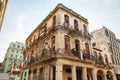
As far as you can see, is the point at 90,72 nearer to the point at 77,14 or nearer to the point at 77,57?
the point at 77,57

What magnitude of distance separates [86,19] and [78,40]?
5.48 m

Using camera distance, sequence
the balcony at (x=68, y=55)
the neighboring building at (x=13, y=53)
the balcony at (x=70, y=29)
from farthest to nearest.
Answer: the neighboring building at (x=13, y=53) < the balcony at (x=70, y=29) < the balcony at (x=68, y=55)

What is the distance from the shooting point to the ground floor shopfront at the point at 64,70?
12656mm

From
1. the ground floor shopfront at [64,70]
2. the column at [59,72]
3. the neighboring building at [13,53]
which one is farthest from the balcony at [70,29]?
the neighboring building at [13,53]

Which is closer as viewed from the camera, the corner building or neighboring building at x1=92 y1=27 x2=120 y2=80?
the corner building

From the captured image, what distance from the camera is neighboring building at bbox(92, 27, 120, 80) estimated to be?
2400cm

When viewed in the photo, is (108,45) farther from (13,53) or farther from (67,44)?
(13,53)

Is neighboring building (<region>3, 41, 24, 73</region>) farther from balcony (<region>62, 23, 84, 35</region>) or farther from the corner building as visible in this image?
balcony (<region>62, 23, 84, 35</region>)

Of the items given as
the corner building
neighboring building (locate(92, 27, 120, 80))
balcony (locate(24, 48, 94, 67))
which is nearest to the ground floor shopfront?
the corner building

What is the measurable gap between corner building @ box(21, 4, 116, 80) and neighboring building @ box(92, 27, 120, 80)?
586 centimetres

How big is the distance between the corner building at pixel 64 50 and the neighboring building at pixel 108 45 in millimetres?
5859

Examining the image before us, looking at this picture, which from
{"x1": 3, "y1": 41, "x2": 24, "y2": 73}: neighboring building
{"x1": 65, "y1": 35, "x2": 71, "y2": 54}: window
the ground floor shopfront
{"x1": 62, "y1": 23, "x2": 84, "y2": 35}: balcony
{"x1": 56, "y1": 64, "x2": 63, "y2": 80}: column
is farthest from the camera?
{"x1": 3, "y1": 41, "x2": 24, "y2": 73}: neighboring building

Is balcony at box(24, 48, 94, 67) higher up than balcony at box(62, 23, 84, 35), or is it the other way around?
balcony at box(62, 23, 84, 35)

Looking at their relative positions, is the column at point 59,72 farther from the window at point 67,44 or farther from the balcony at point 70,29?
the balcony at point 70,29
